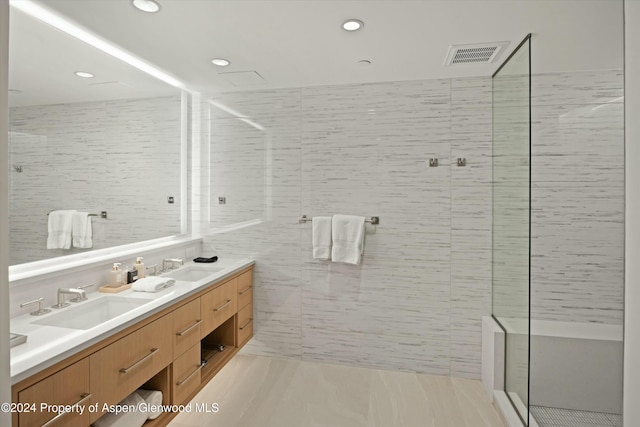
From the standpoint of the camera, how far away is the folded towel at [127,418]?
150 centimetres

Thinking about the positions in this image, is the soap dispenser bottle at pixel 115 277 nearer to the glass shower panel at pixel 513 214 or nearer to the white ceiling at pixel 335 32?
the white ceiling at pixel 335 32

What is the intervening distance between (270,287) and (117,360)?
1549 millimetres

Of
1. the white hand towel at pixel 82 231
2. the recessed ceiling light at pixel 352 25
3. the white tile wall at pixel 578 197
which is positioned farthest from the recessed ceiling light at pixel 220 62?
the white tile wall at pixel 578 197

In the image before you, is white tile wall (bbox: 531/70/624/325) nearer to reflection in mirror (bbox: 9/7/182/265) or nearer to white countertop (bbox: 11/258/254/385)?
white countertop (bbox: 11/258/254/385)

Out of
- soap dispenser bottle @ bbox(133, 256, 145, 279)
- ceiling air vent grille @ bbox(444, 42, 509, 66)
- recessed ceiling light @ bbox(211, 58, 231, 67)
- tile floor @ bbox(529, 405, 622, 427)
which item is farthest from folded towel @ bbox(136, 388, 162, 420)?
ceiling air vent grille @ bbox(444, 42, 509, 66)

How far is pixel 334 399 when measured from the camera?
236cm

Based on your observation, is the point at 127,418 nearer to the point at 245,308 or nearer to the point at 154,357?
the point at 154,357

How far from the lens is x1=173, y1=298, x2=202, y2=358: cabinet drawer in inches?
73.4

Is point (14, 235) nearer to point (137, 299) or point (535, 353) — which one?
point (137, 299)

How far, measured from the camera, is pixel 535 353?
6.52 ft

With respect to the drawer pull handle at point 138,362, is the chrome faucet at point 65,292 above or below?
above

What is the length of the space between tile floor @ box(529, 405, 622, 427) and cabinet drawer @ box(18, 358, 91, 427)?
1797 mm

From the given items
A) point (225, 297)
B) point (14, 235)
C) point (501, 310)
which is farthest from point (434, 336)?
point (14, 235)

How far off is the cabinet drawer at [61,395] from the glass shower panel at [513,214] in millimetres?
2117
